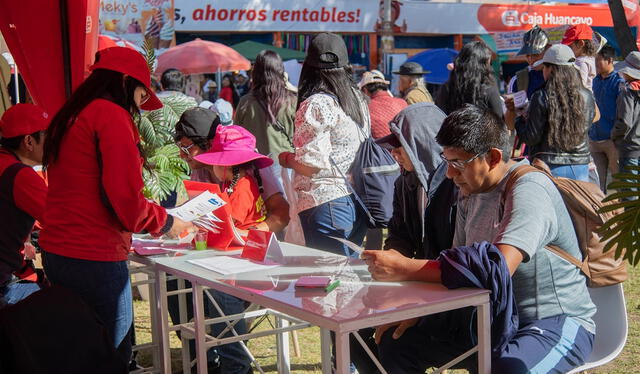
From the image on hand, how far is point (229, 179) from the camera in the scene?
11.8 ft

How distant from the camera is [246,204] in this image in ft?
11.6

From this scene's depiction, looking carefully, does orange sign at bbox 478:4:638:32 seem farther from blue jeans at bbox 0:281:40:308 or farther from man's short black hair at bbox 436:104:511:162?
man's short black hair at bbox 436:104:511:162

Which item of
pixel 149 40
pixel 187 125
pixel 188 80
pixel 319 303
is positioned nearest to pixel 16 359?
pixel 319 303

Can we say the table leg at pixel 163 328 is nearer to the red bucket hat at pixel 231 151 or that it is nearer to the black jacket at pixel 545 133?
the red bucket hat at pixel 231 151

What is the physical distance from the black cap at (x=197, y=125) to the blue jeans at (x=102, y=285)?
3.48 feet

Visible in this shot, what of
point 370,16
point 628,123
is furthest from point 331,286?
point 370,16

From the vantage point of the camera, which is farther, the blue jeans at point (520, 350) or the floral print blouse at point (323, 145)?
the floral print blouse at point (323, 145)

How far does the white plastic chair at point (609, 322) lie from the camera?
276 cm

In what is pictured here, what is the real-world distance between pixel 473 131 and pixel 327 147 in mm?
1232

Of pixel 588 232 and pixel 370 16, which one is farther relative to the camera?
pixel 370 16

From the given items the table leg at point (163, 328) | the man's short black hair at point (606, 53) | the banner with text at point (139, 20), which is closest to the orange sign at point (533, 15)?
the banner with text at point (139, 20)

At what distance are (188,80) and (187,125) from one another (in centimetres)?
1000

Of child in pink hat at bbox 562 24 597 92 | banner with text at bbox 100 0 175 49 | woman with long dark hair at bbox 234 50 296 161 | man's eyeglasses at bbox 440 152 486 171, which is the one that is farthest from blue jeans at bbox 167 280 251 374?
banner with text at bbox 100 0 175 49

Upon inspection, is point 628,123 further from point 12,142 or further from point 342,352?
point 342,352
